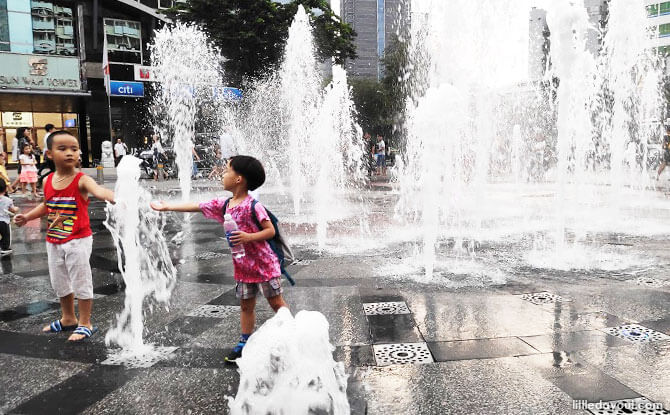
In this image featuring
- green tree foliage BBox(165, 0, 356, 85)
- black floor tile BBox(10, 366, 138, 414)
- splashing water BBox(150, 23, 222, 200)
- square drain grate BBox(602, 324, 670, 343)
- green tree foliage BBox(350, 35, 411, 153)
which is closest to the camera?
black floor tile BBox(10, 366, 138, 414)

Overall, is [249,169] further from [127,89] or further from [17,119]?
[17,119]

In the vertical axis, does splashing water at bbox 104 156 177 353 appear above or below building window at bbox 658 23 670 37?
below

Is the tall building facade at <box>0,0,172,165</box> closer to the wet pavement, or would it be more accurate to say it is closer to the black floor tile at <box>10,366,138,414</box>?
the wet pavement

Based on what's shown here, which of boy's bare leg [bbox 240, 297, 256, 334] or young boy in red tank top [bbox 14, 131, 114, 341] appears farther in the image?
young boy in red tank top [bbox 14, 131, 114, 341]

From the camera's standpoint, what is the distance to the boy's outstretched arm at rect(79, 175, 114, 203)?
137 inches

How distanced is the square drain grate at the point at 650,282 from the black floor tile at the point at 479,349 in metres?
2.23

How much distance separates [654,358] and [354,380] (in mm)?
1924

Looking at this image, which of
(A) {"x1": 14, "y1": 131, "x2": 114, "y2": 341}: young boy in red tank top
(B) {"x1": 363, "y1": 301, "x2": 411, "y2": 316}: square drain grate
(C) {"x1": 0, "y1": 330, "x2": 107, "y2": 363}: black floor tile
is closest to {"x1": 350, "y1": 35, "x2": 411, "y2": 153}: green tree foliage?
(B) {"x1": 363, "y1": 301, "x2": 411, "y2": 316}: square drain grate

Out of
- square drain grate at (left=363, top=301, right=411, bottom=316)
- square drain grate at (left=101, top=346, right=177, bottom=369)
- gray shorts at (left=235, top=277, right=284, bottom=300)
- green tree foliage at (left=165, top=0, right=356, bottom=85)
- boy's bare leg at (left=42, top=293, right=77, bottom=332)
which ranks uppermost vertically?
green tree foliage at (left=165, top=0, right=356, bottom=85)

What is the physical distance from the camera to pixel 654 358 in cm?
314

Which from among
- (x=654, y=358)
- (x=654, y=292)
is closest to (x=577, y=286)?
(x=654, y=292)

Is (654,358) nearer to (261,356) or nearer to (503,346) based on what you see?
(503,346)

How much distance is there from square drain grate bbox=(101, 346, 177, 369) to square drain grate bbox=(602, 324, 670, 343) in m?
3.17

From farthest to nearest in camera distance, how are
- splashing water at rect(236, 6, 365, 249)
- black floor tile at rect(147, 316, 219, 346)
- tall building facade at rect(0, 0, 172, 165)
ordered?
tall building facade at rect(0, 0, 172, 165) < splashing water at rect(236, 6, 365, 249) < black floor tile at rect(147, 316, 219, 346)
